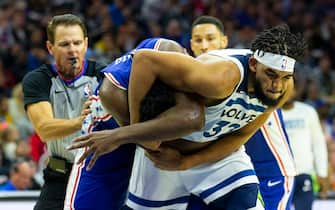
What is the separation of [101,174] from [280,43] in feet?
3.64

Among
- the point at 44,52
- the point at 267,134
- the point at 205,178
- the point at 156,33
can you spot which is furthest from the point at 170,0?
the point at 205,178

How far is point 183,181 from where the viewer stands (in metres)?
4.14

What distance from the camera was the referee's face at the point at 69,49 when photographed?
4391 mm

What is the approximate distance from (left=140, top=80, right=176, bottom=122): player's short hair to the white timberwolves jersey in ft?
0.83

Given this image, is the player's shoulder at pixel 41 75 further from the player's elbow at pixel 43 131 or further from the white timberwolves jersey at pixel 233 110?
the white timberwolves jersey at pixel 233 110

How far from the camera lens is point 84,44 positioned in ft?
14.6

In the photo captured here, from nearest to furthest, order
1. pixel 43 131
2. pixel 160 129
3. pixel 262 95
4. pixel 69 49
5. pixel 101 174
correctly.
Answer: pixel 160 129
pixel 262 95
pixel 101 174
pixel 43 131
pixel 69 49

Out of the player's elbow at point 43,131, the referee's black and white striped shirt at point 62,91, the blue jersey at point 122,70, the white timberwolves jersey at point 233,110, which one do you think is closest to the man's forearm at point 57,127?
the player's elbow at point 43,131

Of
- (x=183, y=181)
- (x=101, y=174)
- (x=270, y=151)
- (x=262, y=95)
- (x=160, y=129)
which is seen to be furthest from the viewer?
(x=270, y=151)

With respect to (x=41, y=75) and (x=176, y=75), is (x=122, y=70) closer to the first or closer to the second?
(x=176, y=75)

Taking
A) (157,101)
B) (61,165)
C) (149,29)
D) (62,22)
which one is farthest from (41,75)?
(149,29)

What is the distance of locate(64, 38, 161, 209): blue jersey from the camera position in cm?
398

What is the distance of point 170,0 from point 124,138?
23.1 feet

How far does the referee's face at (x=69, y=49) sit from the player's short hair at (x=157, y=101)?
100 cm
